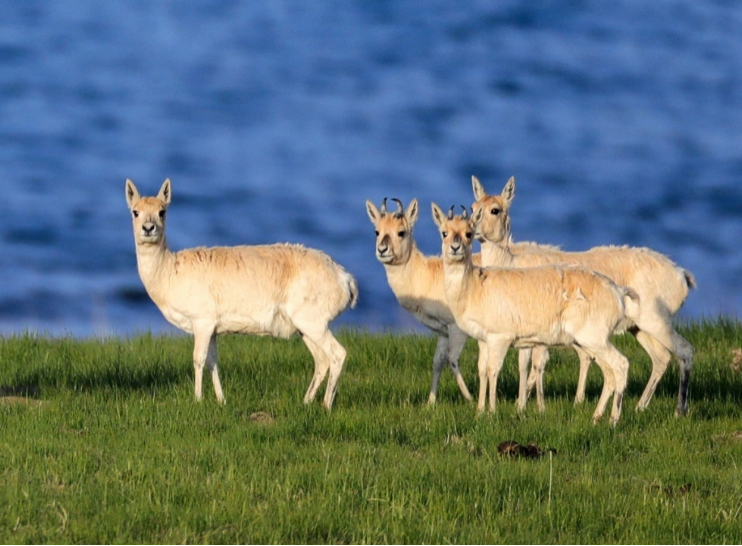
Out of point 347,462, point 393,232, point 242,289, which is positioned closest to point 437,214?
point 393,232

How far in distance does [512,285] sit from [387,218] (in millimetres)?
2154

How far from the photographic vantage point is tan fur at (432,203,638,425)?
1139cm

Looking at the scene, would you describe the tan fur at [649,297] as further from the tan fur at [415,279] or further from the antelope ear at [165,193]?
the antelope ear at [165,193]

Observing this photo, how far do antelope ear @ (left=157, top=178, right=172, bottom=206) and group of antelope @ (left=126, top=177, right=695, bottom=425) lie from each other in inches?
0.4

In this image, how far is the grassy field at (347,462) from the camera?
7.97 meters

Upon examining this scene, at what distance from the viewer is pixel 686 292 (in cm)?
1323

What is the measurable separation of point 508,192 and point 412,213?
1731 millimetres

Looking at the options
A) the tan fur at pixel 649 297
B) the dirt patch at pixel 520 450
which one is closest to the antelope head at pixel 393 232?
the tan fur at pixel 649 297

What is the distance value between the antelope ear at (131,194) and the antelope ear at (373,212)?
265 cm

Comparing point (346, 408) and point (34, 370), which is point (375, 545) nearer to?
point (346, 408)

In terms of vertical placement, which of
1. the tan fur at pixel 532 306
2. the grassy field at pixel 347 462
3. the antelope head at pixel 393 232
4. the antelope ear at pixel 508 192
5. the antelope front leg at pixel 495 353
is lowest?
the grassy field at pixel 347 462

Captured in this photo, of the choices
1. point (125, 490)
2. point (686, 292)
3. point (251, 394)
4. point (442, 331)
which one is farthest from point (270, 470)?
point (686, 292)

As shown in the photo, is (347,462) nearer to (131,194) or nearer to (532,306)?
(532,306)

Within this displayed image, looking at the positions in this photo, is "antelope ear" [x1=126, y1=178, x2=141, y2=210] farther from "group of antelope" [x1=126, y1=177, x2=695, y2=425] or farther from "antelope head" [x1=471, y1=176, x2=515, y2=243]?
"antelope head" [x1=471, y1=176, x2=515, y2=243]
